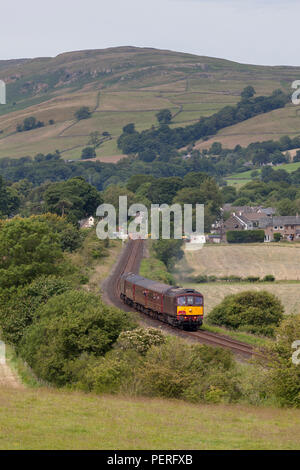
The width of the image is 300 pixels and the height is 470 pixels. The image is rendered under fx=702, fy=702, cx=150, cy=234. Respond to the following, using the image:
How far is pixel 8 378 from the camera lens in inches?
1572

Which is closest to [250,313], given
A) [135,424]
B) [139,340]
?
[139,340]

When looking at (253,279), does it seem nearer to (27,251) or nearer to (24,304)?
(27,251)

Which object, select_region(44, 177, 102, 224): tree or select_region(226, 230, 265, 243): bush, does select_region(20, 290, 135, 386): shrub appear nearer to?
select_region(44, 177, 102, 224): tree

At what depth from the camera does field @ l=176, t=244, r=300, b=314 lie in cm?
8512

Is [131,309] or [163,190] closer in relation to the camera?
[131,309]

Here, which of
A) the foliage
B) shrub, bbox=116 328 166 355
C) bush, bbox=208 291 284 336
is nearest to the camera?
the foliage

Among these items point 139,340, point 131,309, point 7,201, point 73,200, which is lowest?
point 131,309

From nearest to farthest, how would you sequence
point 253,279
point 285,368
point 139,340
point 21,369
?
A: 1. point 285,368
2. point 139,340
3. point 21,369
4. point 253,279

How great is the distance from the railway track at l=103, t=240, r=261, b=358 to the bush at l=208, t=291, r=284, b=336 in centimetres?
430

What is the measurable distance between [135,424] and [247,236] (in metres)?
117

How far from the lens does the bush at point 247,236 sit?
138050 millimetres

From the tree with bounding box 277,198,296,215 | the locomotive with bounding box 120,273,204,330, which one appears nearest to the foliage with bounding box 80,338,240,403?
the locomotive with bounding box 120,273,204,330

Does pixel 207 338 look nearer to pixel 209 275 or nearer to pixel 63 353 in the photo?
pixel 63 353
